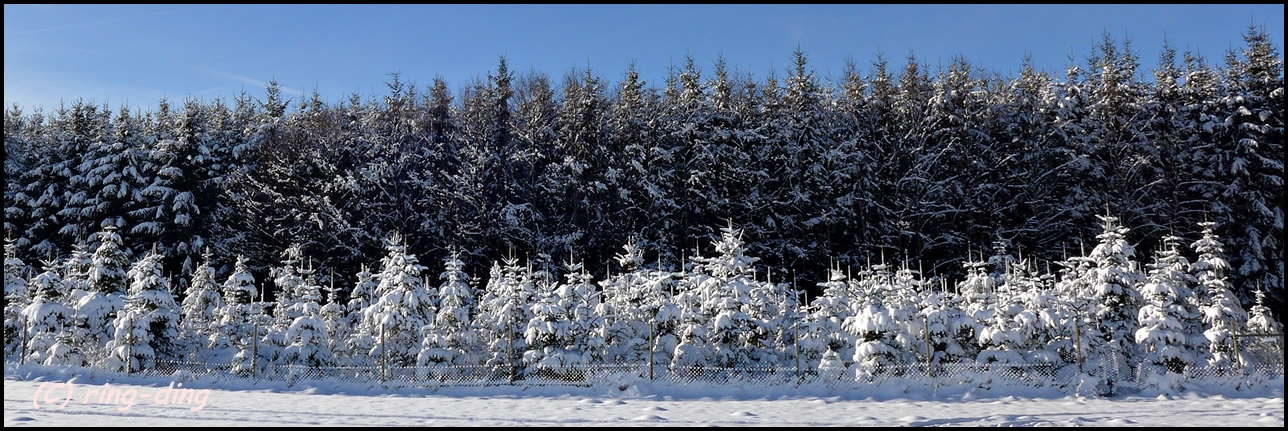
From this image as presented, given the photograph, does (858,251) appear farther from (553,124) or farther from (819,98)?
(553,124)

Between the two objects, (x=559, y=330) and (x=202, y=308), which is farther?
(x=202, y=308)

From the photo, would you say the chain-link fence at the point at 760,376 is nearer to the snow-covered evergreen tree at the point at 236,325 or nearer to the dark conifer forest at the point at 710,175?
the snow-covered evergreen tree at the point at 236,325

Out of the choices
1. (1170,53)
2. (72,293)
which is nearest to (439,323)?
(72,293)

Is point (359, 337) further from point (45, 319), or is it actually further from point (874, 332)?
point (874, 332)

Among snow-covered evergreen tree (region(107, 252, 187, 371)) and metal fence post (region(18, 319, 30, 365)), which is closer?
snow-covered evergreen tree (region(107, 252, 187, 371))

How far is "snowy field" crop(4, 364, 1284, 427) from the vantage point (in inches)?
404

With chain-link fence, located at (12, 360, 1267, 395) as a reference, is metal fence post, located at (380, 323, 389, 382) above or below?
above

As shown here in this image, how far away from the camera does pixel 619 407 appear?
1174 centimetres

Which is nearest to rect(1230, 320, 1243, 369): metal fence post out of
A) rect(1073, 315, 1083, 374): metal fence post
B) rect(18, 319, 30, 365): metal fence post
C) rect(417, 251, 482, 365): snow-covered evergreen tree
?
rect(1073, 315, 1083, 374): metal fence post

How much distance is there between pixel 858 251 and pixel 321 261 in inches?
898

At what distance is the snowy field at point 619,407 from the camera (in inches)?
404

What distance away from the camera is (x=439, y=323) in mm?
15453

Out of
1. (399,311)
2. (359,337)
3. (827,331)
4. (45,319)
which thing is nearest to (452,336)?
(399,311)

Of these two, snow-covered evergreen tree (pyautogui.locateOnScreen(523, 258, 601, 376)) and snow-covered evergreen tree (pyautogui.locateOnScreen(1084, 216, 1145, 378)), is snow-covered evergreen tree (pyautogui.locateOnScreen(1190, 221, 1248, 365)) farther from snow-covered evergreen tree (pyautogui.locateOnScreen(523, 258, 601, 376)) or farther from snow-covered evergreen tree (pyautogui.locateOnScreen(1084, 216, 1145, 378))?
snow-covered evergreen tree (pyautogui.locateOnScreen(523, 258, 601, 376))
